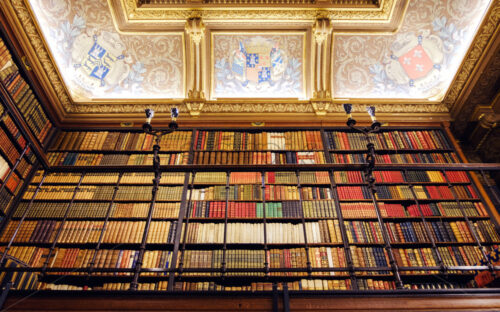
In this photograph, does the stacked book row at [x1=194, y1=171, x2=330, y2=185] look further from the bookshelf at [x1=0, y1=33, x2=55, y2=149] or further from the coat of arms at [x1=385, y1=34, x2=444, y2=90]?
the coat of arms at [x1=385, y1=34, x2=444, y2=90]

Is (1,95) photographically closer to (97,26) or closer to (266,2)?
(97,26)

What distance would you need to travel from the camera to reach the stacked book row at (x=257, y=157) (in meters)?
3.87

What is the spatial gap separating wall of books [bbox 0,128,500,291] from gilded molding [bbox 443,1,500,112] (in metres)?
0.73

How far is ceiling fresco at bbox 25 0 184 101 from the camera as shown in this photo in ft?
13.7

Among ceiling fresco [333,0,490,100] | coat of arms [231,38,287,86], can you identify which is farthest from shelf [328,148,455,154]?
coat of arms [231,38,287,86]

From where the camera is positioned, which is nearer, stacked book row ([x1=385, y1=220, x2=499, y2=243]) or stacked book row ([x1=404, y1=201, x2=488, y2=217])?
stacked book row ([x1=385, y1=220, x2=499, y2=243])

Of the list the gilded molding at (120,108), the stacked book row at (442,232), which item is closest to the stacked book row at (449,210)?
the stacked book row at (442,232)

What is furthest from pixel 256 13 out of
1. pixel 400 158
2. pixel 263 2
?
pixel 400 158

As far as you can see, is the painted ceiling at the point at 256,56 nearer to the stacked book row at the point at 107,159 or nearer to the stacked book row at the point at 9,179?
the stacked book row at the point at 107,159

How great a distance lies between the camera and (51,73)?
13.1 ft

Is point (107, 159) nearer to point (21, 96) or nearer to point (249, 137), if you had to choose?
point (21, 96)

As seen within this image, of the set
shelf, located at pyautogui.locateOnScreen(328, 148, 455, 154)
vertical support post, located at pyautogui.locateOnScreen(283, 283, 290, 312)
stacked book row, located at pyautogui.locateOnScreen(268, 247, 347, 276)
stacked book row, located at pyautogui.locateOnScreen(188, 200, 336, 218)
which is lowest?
vertical support post, located at pyautogui.locateOnScreen(283, 283, 290, 312)

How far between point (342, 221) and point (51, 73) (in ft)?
13.4

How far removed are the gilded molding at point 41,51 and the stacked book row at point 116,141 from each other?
0.53m
